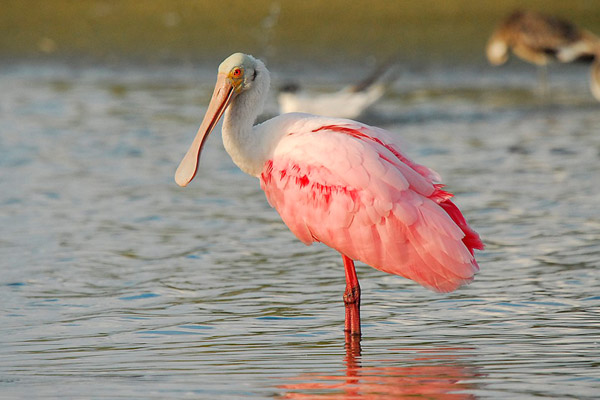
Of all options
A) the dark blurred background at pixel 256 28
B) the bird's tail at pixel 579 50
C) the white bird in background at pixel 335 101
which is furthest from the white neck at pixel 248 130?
the bird's tail at pixel 579 50

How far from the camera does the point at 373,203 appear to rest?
586cm

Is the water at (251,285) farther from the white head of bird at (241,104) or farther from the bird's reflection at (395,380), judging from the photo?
the white head of bird at (241,104)

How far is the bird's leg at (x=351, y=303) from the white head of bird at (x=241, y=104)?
2.44 feet

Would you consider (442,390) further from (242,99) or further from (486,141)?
(486,141)

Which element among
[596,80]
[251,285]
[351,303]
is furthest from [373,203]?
[596,80]

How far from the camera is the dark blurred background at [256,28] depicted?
1880 cm

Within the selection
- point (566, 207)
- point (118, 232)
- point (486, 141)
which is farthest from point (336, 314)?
point (486, 141)

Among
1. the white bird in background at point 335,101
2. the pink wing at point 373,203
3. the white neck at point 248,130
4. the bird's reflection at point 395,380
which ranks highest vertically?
the white bird in background at point 335,101

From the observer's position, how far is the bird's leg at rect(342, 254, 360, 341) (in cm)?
591

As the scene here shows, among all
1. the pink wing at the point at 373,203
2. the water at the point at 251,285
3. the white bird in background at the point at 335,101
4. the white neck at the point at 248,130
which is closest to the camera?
the water at the point at 251,285

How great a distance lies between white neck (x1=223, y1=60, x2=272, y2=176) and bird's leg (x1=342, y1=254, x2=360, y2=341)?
724 millimetres

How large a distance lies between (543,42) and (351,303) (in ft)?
40.4

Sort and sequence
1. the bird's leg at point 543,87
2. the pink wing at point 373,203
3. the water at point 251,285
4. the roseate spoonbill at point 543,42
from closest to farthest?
1. the water at point 251,285
2. the pink wing at point 373,203
3. the bird's leg at point 543,87
4. the roseate spoonbill at point 543,42

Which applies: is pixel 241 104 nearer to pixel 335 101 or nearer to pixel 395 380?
pixel 395 380
